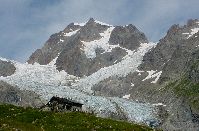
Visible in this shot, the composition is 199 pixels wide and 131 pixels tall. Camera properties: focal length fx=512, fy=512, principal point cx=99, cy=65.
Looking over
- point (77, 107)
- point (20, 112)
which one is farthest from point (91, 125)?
point (77, 107)

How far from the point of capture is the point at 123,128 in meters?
73.6

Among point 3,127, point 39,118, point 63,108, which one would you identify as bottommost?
point 3,127

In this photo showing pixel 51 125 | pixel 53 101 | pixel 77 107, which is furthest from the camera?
pixel 77 107

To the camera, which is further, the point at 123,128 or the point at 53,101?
the point at 53,101

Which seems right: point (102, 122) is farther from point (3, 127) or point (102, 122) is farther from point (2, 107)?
point (3, 127)

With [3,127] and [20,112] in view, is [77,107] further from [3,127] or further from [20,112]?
[3,127]

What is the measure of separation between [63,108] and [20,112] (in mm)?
36858

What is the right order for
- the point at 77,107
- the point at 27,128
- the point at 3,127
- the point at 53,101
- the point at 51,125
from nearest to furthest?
the point at 3,127, the point at 27,128, the point at 51,125, the point at 53,101, the point at 77,107

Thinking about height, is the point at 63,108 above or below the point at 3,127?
above

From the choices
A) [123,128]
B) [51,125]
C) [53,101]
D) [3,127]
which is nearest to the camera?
[3,127]

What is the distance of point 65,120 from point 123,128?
27.7ft

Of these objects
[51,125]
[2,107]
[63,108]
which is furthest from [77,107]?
[51,125]

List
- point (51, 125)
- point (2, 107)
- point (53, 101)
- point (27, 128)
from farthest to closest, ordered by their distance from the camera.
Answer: point (53, 101)
point (2, 107)
point (51, 125)
point (27, 128)

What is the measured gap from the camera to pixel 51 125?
225ft
